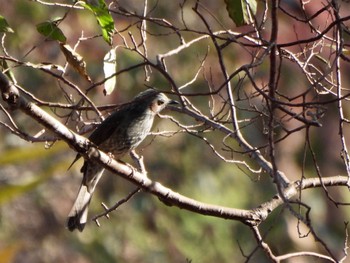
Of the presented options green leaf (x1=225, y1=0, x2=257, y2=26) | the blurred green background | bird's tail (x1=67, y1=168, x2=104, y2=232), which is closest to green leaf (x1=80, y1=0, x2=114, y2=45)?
green leaf (x1=225, y1=0, x2=257, y2=26)

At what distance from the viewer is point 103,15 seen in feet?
11.5

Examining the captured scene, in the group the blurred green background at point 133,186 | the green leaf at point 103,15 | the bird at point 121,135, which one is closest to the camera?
the green leaf at point 103,15

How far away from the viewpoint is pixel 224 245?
34.7 feet

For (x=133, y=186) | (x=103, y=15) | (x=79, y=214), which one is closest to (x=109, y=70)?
(x=103, y=15)

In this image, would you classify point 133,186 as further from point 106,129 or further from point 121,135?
point 106,129

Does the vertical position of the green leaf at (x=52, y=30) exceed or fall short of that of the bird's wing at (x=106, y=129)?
it falls short

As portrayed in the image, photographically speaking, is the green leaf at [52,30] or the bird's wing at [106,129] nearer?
the green leaf at [52,30]

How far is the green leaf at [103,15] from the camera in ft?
11.3

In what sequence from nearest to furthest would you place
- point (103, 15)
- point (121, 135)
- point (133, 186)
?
1. point (103, 15)
2. point (121, 135)
3. point (133, 186)

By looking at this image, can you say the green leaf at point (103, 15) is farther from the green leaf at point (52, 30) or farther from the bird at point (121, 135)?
the bird at point (121, 135)

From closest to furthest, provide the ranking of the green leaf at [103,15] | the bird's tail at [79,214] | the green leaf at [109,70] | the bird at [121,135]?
1. the green leaf at [103,15]
2. the green leaf at [109,70]
3. the bird's tail at [79,214]
4. the bird at [121,135]

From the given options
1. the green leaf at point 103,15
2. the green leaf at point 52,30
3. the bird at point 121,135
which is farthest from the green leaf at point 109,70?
the bird at point 121,135

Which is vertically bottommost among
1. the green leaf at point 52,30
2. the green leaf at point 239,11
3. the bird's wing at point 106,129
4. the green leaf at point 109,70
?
the green leaf at point 109,70

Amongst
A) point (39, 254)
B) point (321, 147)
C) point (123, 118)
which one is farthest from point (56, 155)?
point (123, 118)
